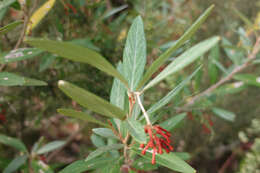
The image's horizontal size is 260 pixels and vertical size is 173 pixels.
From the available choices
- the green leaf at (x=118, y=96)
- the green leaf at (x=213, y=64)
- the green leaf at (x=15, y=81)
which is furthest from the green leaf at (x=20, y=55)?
the green leaf at (x=213, y=64)

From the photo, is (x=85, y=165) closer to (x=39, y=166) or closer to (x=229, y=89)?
(x=39, y=166)

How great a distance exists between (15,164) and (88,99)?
55 cm

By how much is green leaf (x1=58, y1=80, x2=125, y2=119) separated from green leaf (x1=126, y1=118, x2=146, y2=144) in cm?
2

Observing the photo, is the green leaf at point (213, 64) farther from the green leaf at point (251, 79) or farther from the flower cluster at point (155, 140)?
the flower cluster at point (155, 140)

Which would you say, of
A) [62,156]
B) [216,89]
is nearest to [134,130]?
[216,89]

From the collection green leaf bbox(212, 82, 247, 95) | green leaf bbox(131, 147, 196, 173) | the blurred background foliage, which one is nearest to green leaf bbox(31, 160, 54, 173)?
the blurred background foliage

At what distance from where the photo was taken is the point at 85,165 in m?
0.51

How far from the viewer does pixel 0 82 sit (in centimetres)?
49

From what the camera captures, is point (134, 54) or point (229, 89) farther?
point (229, 89)

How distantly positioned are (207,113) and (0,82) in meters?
0.92

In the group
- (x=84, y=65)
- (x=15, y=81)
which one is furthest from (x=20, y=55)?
(x=84, y=65)

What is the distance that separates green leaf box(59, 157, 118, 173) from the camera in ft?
1.61

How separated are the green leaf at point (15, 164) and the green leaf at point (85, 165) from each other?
1.02 ft

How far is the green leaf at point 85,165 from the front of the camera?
0.49 metres
